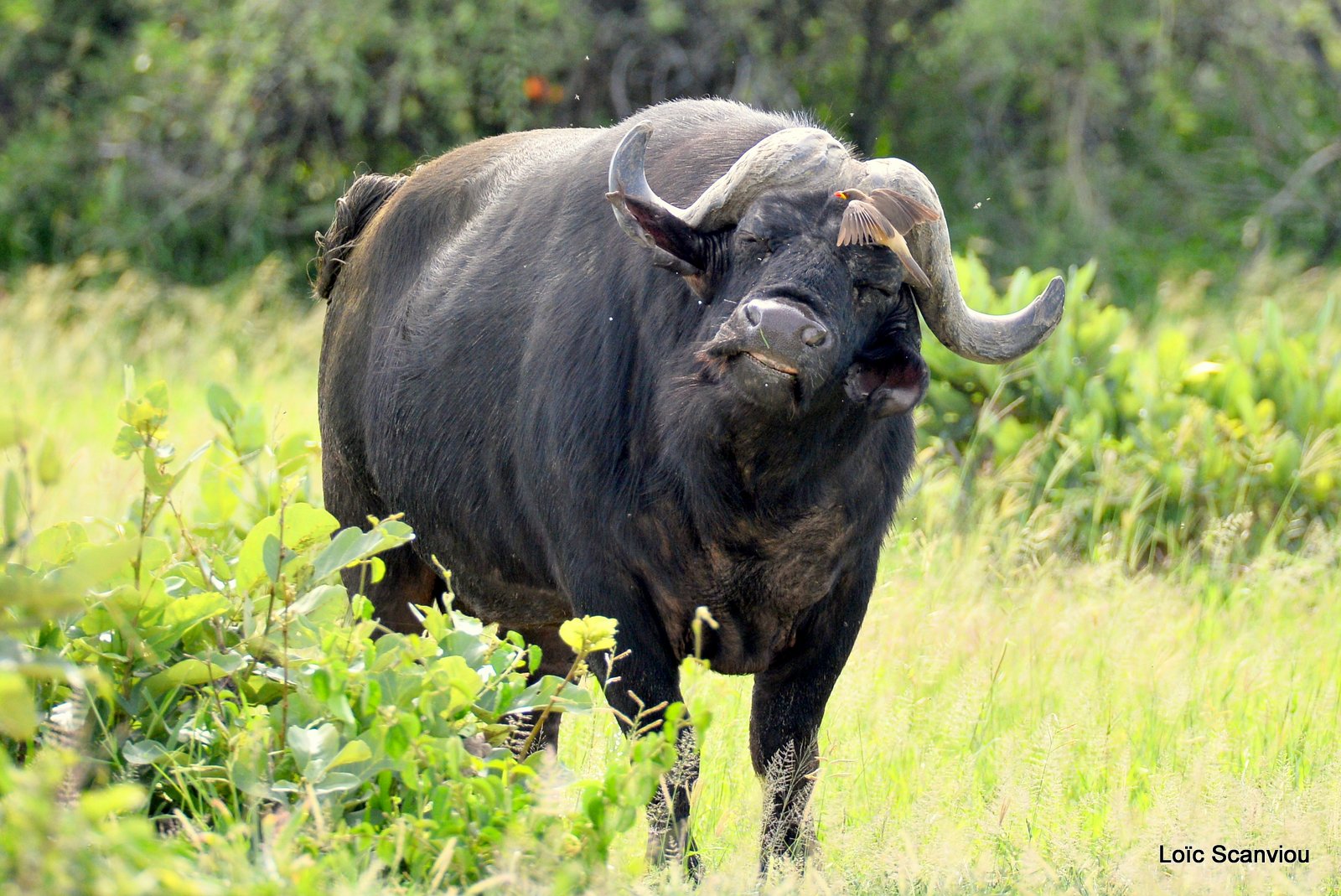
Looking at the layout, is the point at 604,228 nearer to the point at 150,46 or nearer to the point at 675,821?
the point at 675,821

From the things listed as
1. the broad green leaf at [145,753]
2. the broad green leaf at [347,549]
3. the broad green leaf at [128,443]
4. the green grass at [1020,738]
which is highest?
the broad green leaf at [128,443]

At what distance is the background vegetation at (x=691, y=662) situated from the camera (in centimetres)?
278

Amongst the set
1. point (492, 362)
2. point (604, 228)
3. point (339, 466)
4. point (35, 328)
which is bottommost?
point (35, 328)

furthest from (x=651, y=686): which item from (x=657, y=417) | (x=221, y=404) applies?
(x=221, y=404)

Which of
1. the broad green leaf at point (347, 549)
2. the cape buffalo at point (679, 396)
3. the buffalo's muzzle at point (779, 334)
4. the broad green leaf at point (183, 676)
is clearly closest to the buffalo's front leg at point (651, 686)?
the cape buffalo at point (679, 396)

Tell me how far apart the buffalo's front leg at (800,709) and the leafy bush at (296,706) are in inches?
35.3

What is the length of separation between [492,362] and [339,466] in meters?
1.01

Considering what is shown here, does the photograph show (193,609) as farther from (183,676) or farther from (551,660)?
(551,660)

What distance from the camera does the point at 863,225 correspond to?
3.31m

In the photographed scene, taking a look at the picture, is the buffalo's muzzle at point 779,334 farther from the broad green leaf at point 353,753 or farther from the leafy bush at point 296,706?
the broad green leaf at point 353,753

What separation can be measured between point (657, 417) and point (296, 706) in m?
1.14

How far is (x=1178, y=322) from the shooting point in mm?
11602

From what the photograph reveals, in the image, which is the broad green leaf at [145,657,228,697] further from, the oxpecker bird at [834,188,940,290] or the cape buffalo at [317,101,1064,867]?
the oxpecker bird at [834,188,940,290]

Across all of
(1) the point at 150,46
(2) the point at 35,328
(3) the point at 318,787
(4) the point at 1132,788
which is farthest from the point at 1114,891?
(1) the point at 150,46
